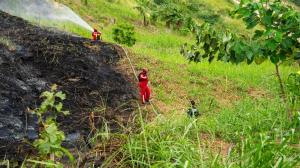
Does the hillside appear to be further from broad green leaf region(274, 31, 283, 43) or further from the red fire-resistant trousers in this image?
broad green leaf region(274, 31, 283, 43)

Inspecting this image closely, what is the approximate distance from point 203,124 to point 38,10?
1360cm

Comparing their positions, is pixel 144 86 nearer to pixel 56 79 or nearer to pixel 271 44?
pixel 56 79

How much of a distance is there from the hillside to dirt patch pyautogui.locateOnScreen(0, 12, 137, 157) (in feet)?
1.57

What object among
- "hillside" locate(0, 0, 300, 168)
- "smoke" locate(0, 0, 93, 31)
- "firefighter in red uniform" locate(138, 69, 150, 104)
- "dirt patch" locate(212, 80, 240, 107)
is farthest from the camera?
"smoke" locate(0, 0, 93, 31)

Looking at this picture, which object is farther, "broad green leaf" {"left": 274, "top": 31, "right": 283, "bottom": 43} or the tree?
the tree

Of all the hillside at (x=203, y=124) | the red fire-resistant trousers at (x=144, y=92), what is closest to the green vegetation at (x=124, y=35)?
the hillside at (x=203, y=124)

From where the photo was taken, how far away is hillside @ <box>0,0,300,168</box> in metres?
5.50

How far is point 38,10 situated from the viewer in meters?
19.1

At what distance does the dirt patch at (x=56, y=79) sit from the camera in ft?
24.9

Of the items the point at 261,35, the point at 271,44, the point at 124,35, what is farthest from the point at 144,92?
the point at 124,35

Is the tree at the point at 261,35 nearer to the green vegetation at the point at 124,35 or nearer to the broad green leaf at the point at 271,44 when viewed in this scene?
the broad green leaf at the point at 271,44

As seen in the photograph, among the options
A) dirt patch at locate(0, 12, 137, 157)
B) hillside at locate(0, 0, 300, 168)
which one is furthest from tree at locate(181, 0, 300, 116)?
dirt patch at locate(0, 12, 137, 157)

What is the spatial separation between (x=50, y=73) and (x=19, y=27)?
3.61 m

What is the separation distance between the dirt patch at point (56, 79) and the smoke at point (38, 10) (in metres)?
3.06
